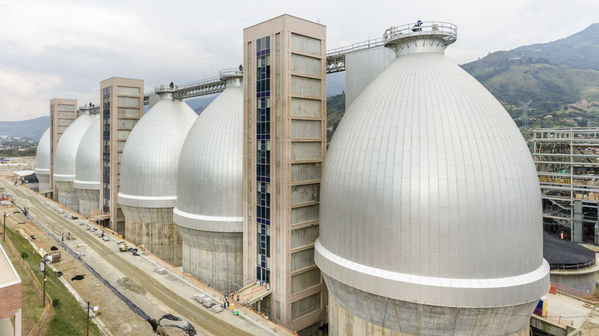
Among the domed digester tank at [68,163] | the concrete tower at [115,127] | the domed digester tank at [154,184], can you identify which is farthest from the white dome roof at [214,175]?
the domed digester tank at [68,163]

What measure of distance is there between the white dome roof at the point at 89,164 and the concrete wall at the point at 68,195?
37.0 ft

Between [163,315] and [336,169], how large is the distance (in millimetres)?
20650

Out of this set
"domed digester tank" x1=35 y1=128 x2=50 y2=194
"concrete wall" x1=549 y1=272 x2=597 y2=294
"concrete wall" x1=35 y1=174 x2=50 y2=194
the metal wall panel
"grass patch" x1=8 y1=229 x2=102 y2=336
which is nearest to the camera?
"grass patch" x1=8 y1=229 x2=102 y2=336

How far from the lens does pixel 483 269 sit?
2117 centimetres

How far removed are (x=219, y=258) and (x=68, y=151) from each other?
63764 millimetres

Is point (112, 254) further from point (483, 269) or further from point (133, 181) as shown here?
point (483, 269)

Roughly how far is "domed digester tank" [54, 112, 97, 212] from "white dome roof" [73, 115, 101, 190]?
10.6 m

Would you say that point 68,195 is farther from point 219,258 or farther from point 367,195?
point 367,195

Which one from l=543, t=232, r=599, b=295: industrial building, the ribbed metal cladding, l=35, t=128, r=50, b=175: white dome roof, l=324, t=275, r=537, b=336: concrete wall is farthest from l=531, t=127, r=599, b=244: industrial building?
l=35, t=128, r=50, b=175: white dome roof

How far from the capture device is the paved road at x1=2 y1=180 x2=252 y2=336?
1172 inches

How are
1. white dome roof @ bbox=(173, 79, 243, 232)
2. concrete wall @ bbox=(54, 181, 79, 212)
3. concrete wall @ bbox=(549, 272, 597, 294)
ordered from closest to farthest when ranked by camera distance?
white dome roof @ bbox=(173, 79, 243, 232) < concrete wall @ bbox=(549, 272, 597, 294) < concrete wall @ bbox=(54, 181, 79, 212)

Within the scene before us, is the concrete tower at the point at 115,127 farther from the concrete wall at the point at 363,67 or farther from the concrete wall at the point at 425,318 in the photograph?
the concrete wall at the point at 425,318

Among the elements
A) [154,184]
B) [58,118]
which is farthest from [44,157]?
[154,184]

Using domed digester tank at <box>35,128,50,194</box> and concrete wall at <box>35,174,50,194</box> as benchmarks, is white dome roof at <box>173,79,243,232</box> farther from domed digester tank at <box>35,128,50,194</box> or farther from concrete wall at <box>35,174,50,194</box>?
concrete wall at <box>35,174,50,194</box>
